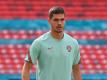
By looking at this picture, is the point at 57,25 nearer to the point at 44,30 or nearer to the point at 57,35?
the point at 57,35

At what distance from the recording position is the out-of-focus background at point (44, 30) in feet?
30.7

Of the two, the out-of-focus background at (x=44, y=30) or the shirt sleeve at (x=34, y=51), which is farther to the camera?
the out-of-focus background at (x=44, y=30)

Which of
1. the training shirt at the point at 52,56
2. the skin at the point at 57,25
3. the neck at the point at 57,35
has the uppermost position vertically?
the skin at the point at 57,25

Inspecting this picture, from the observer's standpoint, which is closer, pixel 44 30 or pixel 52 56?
pixel 52 56

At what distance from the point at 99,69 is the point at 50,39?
5.63 meters

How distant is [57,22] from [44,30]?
6243 mm

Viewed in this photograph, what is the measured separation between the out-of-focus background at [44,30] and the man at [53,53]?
503cm

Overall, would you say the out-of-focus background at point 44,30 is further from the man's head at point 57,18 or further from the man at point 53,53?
the man's head at point 57,18

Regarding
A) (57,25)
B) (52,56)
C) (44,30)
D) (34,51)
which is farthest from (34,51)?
(44,30)

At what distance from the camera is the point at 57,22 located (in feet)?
12.2

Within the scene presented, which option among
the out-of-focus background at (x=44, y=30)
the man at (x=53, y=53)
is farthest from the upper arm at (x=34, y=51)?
the out-of-focus background at (x=44, y=30)

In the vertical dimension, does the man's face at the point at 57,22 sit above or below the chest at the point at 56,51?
above

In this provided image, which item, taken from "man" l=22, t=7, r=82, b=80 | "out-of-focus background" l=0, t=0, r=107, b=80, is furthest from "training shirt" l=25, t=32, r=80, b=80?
"out-of-focus background" l=0, t=0, r=107, b=80

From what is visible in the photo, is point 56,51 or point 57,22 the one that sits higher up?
point 57,22
